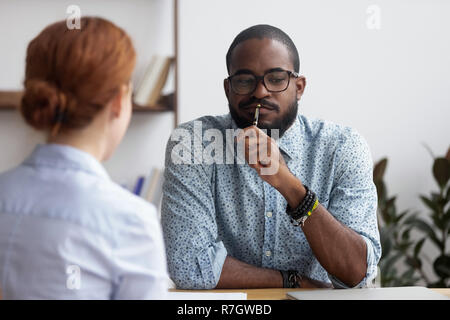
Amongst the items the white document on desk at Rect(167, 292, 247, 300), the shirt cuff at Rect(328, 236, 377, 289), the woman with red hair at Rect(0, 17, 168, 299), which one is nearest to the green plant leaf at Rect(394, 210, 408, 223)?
the shirt cuff at Rect(328, 236, 377, 289)

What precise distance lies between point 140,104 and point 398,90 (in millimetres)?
1233

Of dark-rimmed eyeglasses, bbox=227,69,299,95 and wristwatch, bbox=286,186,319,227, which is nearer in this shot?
wristwatch, bbox=286,186,319,227

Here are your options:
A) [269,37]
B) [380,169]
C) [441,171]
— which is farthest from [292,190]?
[441,171]

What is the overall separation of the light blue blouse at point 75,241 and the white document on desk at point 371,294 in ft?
1.44

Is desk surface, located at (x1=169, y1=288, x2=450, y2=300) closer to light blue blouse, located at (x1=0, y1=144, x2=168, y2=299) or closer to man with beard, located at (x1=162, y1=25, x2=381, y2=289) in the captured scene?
man with beard, located at (x1=162, y1=25, x2=381, y2=289)

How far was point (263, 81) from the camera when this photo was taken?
57.6 inches

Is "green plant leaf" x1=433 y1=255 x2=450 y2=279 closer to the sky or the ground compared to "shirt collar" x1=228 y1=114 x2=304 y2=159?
closer to the ground

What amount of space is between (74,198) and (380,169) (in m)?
1.98

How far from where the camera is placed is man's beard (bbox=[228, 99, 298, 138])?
1.48 meters

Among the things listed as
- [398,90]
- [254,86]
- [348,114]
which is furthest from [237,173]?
[398,90]

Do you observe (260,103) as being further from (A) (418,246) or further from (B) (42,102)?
(A) (418,246)

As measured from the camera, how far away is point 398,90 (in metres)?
2.66

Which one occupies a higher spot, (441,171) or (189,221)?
(189,221)

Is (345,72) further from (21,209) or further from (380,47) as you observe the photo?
(21,209)
